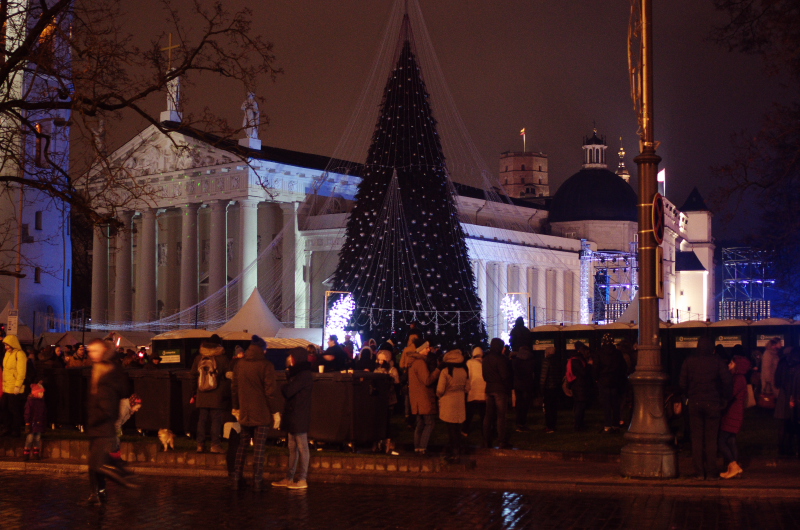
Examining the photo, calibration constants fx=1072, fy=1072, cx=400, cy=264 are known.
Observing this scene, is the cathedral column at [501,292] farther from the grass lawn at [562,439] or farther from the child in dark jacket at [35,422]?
the child in dark jacket at [35,422]

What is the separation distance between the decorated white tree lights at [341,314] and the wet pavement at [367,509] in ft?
86.2

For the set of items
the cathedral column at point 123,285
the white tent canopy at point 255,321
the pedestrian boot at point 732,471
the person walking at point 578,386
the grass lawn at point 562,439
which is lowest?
the grass lawn at point 562,439

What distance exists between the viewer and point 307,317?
56.7 metres

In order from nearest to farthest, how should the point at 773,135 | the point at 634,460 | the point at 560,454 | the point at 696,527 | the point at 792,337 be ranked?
the point at 696,527 → the point at 634,460 → the point at 560,454 → the point at 773,135 → the point at 792,337

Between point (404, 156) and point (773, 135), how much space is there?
63.5ft

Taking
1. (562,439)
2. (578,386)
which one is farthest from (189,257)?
(562,439)

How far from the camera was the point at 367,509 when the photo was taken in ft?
36.9

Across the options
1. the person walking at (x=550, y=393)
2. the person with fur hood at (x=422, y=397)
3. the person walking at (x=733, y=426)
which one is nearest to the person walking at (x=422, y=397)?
the person with fur hood at (x=422, y=397)

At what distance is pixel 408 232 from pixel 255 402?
2747 centimetres

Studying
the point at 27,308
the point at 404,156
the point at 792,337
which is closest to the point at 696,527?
the point at 792,337

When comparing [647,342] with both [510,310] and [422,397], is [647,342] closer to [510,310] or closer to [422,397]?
[422,397]

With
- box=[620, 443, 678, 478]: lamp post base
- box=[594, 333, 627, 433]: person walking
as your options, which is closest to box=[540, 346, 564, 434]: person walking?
box=[594, 333, 627, 433]: person walking

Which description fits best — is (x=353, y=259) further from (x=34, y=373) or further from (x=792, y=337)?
(x=34, y=373)

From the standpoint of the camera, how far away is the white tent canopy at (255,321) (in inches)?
1453
